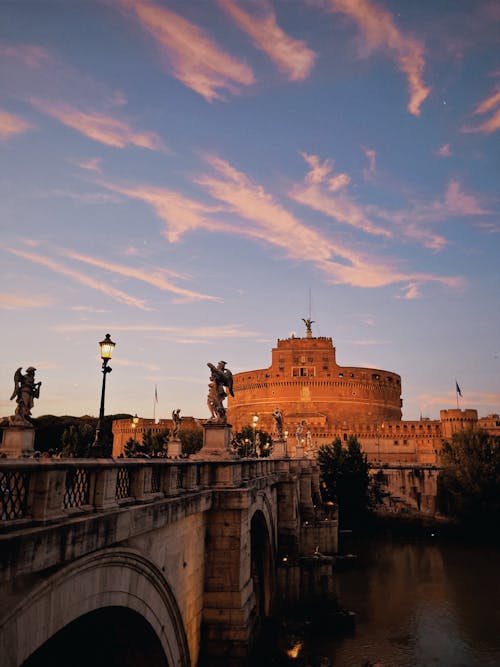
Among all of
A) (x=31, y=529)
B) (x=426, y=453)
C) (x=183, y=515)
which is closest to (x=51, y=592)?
(x=31, y=529)

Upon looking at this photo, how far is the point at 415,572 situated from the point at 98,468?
35543 mm

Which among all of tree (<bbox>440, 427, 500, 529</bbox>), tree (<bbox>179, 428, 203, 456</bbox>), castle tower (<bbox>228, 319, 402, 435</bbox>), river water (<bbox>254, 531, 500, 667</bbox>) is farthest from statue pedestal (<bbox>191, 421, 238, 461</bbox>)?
castle tower (<bbox>228, 319, 402, 435</bbox>)

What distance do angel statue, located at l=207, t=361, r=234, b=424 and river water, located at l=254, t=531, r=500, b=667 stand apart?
22.0ft

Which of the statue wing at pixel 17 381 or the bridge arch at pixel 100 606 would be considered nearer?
the bridge arch at pixel 100 606

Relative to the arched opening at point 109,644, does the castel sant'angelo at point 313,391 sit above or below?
above

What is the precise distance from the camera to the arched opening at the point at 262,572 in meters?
22.6

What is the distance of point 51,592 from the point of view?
17.1ft

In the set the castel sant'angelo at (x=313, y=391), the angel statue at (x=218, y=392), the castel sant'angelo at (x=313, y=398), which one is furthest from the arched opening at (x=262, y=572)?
the castel sant'angelo at (x=313, y=391)

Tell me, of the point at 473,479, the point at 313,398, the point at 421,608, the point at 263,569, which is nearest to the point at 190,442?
the point at 473,479

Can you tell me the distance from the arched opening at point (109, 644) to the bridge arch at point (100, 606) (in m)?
0.03

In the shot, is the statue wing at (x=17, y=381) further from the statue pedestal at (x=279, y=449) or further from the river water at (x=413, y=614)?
the statue pedestal at (x=279, y=449)

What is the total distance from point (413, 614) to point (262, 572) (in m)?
9.34

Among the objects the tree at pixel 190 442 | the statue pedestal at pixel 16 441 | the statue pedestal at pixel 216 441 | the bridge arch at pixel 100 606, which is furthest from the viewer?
the tree at pixel 190 442

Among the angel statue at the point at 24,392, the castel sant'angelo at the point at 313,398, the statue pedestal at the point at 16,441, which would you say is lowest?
the statue pedestal at the point at 16,441
